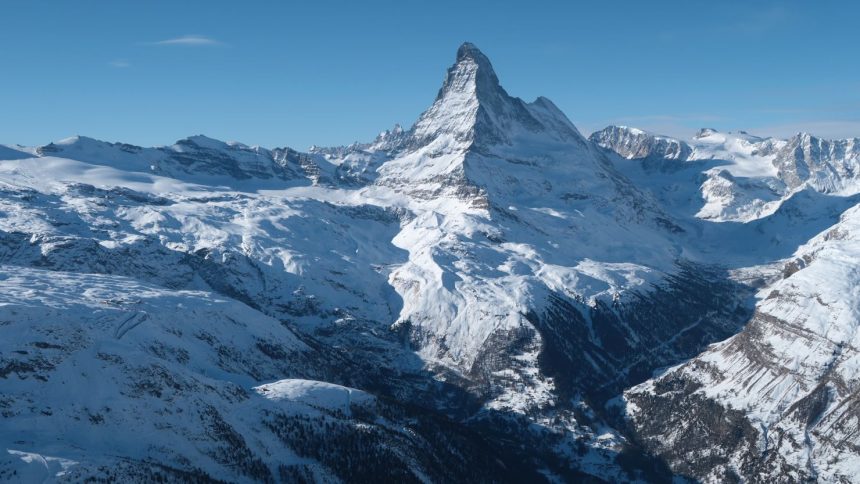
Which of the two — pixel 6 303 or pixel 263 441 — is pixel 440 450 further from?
pixel 6 303

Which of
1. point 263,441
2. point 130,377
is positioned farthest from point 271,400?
point 130,377

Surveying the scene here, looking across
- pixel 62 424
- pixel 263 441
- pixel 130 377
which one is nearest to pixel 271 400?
pixel 263 441

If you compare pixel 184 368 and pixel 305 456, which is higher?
pixel 184 368

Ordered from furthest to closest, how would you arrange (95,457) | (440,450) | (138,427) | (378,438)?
1. (440,450)
2. (378,438)
3. (138,427)
4. (95,457)

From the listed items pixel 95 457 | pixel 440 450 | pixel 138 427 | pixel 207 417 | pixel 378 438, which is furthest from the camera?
pixel 440 450

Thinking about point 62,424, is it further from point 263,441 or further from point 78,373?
point 263,441

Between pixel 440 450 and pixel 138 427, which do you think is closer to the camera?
pixel 138 427

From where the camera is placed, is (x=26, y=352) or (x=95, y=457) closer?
(x=95, y=457)

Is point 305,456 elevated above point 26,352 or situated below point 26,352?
below

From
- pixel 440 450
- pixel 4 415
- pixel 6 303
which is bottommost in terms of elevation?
pixel 440 450
